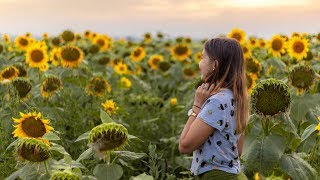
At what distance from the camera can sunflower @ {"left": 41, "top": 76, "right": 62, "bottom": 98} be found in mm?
4543

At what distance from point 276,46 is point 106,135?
154 inches

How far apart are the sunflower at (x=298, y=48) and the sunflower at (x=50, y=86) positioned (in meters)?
2.35

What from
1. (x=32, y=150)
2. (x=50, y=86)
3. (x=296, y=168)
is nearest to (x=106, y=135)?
(x=32, y=150)

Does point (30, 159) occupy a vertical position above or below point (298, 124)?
above

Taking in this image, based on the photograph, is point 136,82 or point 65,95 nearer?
point 65,95

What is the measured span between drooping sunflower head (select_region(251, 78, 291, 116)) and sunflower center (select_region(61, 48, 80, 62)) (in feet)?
10.2

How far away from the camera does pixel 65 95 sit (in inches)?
202

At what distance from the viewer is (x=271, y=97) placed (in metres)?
2.74

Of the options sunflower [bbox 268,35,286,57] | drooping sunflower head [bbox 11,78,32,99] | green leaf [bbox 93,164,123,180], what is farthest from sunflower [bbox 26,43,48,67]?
green leaf [bbox 93,164,123,180]

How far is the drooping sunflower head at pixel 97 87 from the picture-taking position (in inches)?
198

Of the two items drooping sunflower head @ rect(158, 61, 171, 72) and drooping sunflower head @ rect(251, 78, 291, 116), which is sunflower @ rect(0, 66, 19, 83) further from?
drooping sunflower head @ rect(158, 61, 171, 72)

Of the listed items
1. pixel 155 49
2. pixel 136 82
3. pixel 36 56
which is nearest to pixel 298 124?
pixel 36 56

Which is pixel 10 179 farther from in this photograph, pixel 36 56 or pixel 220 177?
pixel 36 56

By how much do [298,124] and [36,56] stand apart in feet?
8.95
